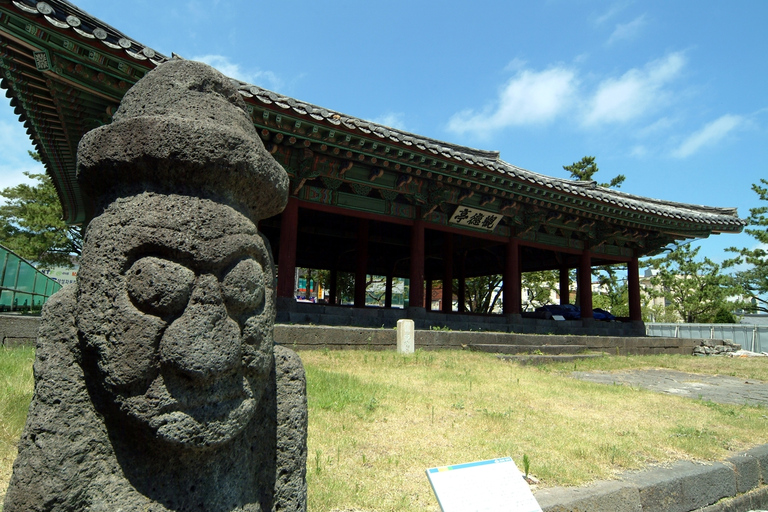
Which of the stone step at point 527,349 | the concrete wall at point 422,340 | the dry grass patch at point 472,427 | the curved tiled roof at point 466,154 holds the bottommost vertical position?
the dry grass patch at point 472,427

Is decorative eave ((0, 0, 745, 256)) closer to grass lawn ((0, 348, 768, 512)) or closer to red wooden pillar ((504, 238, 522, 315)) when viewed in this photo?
red wooden pillar ((504, 238, 522, 315))

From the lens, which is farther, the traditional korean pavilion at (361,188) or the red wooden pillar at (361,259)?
the red wooden pillar at (361,259)

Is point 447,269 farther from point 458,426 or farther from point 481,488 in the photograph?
point 481,488

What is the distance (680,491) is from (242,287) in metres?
3.77

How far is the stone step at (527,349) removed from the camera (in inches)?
403

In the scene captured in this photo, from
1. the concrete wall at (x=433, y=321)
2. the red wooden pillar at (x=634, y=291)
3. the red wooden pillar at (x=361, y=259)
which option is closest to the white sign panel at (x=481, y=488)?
the concrete wall at (x=433, y=321)

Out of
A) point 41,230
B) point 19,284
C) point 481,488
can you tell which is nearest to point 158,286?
point 481,488

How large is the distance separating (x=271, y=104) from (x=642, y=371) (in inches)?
371

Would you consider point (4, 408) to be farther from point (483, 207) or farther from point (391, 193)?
point (483, 207)

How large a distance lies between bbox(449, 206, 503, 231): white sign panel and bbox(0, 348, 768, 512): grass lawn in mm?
5795

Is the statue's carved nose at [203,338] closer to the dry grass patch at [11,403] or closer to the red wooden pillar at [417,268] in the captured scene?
the dry grass patch at [11,403]

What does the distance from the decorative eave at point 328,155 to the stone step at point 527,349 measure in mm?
3759

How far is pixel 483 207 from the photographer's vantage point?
13016 mm

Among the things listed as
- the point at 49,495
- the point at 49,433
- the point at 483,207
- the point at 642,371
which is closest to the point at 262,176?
the point at 49,433
